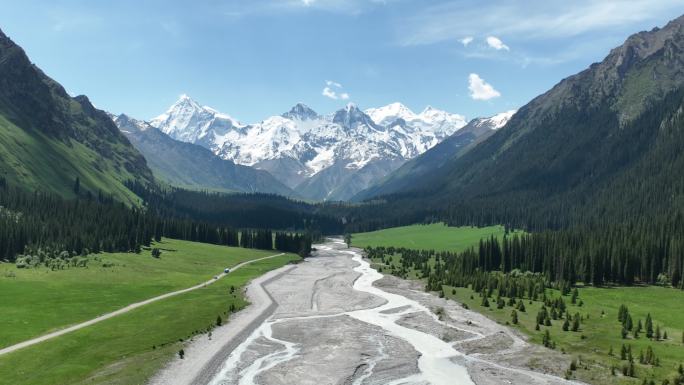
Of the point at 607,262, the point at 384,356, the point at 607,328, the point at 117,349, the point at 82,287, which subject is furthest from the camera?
the point at 607,262

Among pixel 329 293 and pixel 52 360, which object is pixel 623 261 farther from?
pixel 52 360

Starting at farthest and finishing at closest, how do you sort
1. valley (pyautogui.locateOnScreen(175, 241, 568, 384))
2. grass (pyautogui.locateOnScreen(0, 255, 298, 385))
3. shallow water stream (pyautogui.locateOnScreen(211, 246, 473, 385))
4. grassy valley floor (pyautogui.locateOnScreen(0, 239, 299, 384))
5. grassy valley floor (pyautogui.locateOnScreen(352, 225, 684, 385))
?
valley (pyautogui.locateOnScreen(175, 241, 568, 384))
grassy valley floor (pyautogui.locateOnScreen(352, 225, 684, 385))
shallow water stream (pyautogui.locateOnScreen(211, 246, 473, 385))
grassy valley floor (pyautogui.locateOnScreen(0, 239, 299, 384))
grass (pyautogui.locateOnScreen(0, 255, 298, 385))

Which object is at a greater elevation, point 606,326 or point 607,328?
point 606,326

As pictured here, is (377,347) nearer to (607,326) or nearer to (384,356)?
(384,356)

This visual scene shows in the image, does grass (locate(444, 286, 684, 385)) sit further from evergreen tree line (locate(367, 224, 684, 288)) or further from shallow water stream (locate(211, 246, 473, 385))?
shallow water stream (locate(211, 246, 473, 385))

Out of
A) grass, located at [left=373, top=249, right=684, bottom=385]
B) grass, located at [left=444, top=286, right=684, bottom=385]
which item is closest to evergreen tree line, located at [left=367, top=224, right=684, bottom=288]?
grass, located at [left=373, top=249, right=684, bottom=385]

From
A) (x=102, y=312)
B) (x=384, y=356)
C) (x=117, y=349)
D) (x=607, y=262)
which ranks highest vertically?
(x=607, y=262)

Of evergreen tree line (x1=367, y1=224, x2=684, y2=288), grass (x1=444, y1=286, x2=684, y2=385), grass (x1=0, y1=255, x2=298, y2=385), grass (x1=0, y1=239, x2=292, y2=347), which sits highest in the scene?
evergreen tree line (x1=367, y1=224, x2=684, y2=288)

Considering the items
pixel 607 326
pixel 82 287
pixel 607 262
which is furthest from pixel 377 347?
pixel 607 262
